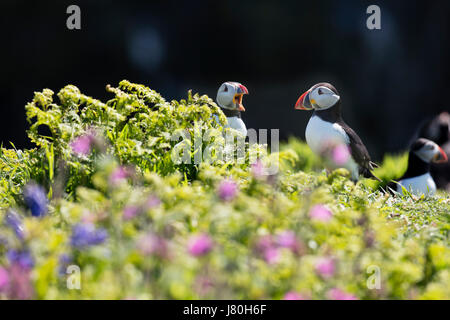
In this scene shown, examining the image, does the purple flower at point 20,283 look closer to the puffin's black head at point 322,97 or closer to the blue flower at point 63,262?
the blue flower at point 63,262

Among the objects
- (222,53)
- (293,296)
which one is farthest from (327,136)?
(222,53)

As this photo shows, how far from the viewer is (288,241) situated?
6.21ft

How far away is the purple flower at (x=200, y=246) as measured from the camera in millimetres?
1735

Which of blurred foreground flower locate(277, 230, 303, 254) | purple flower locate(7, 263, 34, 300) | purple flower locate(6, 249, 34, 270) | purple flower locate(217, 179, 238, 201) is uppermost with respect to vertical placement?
purple flower locate(217, 179, 238, 201)

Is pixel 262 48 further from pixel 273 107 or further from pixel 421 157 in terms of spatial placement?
pixel 421 157

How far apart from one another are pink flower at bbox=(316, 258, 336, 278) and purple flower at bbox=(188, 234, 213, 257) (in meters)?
0.43

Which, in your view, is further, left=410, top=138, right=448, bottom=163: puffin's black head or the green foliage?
left=410, top=138, right=448, bottom=163: puffin's black head

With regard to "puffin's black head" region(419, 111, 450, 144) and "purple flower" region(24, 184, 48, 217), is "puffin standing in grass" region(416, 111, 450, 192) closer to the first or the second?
"puffin's black head" region(419, 111, 450, 144)

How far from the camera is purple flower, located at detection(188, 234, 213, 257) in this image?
1735 mm

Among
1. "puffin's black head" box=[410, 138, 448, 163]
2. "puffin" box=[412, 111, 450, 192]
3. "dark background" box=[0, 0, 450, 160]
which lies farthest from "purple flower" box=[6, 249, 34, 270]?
"dark background" box=[0, 0, 450, 160]

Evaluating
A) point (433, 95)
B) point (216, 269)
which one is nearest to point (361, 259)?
point (216, 269)

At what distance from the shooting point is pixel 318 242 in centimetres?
229

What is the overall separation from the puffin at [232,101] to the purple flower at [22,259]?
2.27 m

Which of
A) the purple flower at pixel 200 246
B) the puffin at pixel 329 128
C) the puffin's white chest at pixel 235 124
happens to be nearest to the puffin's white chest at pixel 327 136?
the puffin at pixel 329 128
